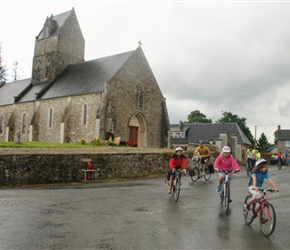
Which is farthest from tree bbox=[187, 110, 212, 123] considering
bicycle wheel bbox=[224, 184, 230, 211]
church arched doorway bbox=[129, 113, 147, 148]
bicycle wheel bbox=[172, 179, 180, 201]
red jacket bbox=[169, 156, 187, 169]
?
bicycle wheel bbox=[224, 184, 230, 211]

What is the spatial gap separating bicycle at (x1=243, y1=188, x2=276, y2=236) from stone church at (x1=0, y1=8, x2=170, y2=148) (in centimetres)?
2266

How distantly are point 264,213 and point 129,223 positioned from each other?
2.89 m

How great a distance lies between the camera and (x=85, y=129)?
102 ft

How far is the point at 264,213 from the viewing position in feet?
21.9

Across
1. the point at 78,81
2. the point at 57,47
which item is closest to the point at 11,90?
the point at 57,47

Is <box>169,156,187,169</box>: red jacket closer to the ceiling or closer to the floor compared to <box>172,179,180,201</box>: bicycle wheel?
closer to the ceiling

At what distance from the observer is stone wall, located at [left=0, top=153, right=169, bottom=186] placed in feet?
47.8

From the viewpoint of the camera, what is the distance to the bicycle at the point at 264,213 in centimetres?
638

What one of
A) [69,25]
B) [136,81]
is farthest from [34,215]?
[69,25]

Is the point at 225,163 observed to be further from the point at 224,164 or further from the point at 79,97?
the point at 79,97

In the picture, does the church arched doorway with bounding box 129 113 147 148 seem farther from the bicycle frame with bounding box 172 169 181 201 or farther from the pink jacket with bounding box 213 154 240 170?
the pink jacket with bounding box 213 154 240 170

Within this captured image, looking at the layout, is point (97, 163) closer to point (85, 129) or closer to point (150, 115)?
point (85, 129)

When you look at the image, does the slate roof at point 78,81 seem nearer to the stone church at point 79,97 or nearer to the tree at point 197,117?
the stone church at point 79,97

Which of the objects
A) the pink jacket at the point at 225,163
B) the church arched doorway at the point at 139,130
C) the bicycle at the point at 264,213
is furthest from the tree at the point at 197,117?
the bicycle at the point at 264,213
